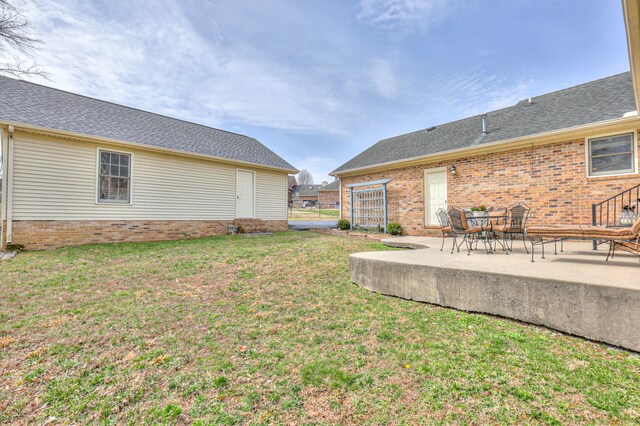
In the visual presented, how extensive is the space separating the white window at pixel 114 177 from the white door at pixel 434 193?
10220mm

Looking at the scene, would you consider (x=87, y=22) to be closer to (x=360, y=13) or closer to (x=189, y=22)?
(x=189, y=22)

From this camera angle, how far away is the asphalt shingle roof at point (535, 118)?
6953 millimetres

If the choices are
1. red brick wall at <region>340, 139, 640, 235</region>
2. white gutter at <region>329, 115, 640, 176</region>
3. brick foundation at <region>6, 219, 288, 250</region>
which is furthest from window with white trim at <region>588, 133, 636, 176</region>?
brick foundation at <region>6, 219, 288, 250</region>

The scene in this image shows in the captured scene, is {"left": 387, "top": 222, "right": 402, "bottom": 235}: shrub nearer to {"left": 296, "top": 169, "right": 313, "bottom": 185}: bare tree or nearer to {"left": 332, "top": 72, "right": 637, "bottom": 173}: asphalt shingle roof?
{"left": 332, "top": 72, "right": 637, "bottom": 173}: asphalt shingle roof

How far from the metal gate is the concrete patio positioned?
6833 millimetres

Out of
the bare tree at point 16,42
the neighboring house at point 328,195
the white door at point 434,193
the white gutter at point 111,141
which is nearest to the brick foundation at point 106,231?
the white gutter at point 111,141

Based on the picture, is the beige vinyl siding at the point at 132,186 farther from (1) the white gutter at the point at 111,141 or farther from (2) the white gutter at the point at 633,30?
(2) the white gutter at the point at 633,30

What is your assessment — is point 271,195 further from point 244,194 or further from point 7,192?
point 7,192

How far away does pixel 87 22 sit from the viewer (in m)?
8.20

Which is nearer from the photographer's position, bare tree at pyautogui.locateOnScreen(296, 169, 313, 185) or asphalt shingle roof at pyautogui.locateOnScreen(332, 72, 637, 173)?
asphalt shingle roof at pyautogui.locateOnScreen(332, 72, 637, 173)

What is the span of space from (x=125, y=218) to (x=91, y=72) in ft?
19.1

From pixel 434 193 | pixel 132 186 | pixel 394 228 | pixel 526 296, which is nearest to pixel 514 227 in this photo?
pixel 526 296

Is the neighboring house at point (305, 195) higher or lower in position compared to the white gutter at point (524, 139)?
higher

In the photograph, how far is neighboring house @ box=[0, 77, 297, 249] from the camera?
744cm
